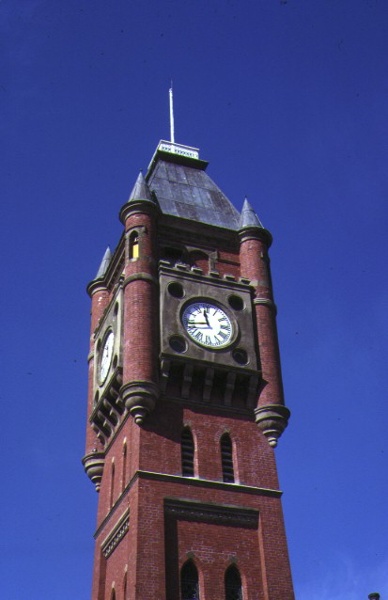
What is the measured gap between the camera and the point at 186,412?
3872 cm

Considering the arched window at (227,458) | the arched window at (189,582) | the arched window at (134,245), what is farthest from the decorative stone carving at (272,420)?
the arched window at (134,245)

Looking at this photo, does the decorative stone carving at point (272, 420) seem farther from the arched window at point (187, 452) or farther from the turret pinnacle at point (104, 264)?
the turret pinnacle at point (104, 264)

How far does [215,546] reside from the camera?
35438 millimetres

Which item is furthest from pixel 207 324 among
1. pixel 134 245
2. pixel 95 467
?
pixel 95 467

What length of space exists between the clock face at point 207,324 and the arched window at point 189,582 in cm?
968

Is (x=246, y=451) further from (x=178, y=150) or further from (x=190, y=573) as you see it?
(x=178, y=150)

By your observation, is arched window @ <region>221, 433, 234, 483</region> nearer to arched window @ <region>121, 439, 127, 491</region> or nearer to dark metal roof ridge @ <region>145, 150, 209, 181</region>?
arched window @ <region>121, 439, 127, 491</region>

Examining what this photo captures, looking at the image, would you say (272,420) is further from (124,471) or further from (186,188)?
(186,188)

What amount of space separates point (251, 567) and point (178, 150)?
27.1 m

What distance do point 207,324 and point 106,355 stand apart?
17.8 ft

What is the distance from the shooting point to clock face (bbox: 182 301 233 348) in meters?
40.2

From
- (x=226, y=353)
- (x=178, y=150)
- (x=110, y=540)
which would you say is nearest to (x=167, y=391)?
(x=226, y=353)

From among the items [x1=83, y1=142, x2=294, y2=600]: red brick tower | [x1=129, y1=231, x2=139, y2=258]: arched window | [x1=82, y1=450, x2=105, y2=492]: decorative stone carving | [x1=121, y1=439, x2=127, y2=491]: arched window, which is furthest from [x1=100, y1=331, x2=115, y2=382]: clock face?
[x1=121, y1=439, x2=127, y2=491]: arched window

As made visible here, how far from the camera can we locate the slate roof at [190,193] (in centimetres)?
4678
